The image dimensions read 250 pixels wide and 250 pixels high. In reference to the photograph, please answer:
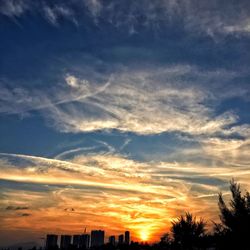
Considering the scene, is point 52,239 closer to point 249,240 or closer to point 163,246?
point 163,246

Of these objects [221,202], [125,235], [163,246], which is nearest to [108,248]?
[125,235]

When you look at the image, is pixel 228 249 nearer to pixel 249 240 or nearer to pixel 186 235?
pixel 249 240

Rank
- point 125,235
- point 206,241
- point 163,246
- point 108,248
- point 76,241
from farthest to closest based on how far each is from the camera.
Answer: point 76,241 → point 125,235 → point 108,248 → point 163,246 → point 206,241

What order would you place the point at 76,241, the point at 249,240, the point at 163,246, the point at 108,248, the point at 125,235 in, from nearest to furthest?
1. the point at 249,240
2. the point at 163,246
3. the point at 108,248
4. the point at 125,235
5. the point at 76,241

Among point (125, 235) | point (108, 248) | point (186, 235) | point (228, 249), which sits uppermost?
point (125, 235)

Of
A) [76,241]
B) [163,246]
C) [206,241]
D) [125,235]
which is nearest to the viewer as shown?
[206,241]

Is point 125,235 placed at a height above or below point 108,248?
above

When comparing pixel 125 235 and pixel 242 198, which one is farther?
pixel 125 235

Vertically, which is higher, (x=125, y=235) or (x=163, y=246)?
(x=125, y=235)

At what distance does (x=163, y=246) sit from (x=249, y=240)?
107 feet

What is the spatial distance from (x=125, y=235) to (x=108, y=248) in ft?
176

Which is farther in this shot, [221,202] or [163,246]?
[163,246]

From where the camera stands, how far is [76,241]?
19250 cm

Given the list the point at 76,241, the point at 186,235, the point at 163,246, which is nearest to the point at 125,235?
the point at 76,241
